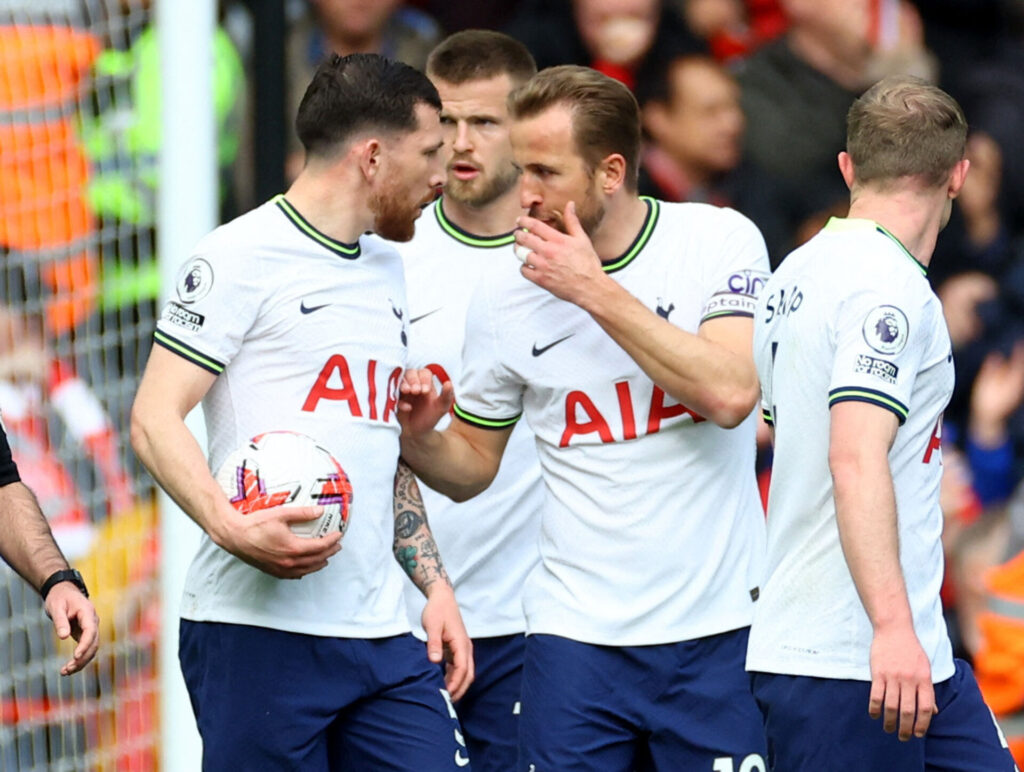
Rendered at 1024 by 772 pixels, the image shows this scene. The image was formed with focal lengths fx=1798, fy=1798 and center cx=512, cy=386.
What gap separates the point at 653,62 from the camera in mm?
7004

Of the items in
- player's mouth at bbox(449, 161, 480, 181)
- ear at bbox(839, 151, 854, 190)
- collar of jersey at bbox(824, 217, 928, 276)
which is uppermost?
player's mouth at bbox(449, 161, 480, 181)

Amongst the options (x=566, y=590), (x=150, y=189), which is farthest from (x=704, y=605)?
(x=150, y=189)

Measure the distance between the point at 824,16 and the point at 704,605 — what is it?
3.23m

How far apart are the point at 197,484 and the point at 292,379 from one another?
0.37m

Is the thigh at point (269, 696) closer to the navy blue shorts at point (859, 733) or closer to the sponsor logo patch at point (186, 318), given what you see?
the sponsor logo patch at point (186, 318)

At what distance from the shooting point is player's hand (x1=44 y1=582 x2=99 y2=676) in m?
3.63

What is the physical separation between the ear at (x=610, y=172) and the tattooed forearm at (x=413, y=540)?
0.88 meters

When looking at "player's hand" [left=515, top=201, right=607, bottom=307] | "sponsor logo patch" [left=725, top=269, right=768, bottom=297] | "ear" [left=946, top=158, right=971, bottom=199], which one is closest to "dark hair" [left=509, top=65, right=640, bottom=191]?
"player's hand" [left=515, top=201, right=607, bottom=307]

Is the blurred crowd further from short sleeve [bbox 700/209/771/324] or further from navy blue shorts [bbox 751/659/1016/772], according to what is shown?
navy blue shorts [bbox 751/659/1016/772]

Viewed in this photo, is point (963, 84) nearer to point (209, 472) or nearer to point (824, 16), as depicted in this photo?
point (824, 16)

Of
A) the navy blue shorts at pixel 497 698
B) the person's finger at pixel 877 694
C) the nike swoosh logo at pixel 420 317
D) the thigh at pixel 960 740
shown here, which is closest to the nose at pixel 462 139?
the nike swoosh logo at pixel 420 317

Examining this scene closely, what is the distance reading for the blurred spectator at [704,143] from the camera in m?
6.94

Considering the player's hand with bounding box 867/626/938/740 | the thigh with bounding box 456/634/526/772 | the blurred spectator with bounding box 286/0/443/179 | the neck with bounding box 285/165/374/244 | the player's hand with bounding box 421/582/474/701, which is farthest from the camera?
the blurred spectator with bounding box 286/0/443/179

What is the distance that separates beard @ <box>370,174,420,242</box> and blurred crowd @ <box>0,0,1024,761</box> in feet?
7.56
